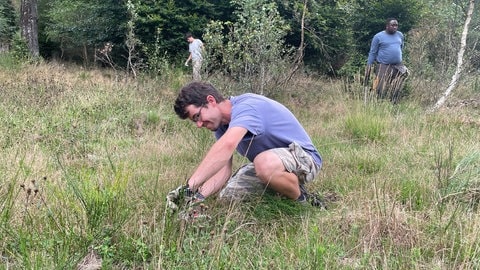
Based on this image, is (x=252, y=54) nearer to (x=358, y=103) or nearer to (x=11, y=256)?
(x=358, y=103)

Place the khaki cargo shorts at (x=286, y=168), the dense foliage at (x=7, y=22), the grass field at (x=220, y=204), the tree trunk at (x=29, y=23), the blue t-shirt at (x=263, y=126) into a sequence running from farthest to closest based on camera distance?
1. the dense foliage at (x=7, y=22)
2. the tree trunk at (x=29, y=23)
3. the khaki cargo shorts at (x=286, y=168)
4. the blue t-shirt at (x=263, y=126)
5. the grass field at (x=220, y=204)

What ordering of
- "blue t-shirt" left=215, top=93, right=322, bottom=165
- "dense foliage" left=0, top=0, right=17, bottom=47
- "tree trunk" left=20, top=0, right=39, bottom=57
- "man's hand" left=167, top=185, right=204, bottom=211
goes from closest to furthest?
"man's hand" left=167, top=185, right=204, bottom=211 < "blue t-shirt" left=215, top=93, right=322, bottom=165 < "tree trunk" left=20, top=0, right=39, bottom=57 < "dense foliage" left=0, top=0, right=17, bottom=47

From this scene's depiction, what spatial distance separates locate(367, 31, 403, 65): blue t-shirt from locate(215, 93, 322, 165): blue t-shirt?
4694 millimetres

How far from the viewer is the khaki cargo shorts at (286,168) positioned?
9.93 ft

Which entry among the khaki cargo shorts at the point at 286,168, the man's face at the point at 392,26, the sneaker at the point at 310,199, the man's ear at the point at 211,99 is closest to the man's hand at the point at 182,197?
the khaki cargo shorts at the point at 286,168

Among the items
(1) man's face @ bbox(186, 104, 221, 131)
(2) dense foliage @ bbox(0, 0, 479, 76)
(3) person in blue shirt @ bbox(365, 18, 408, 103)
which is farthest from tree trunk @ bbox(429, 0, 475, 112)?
(1) man's face @ bbox(186, 104, 221, 131)

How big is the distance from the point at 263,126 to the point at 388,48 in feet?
16.9

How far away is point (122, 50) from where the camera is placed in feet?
40.9

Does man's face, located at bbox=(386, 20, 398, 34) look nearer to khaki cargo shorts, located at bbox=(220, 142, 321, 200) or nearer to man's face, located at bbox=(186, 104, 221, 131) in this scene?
khaki cargo shorts, located at bbox=(220, 142, 321, 200)

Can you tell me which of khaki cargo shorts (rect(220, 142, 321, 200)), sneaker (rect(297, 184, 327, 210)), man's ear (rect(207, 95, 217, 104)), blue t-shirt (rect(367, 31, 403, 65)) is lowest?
sneaker (rect(297, 184, 327, 210))

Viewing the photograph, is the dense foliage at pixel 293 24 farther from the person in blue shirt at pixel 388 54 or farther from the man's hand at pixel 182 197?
the man's hand at pixel 182 197

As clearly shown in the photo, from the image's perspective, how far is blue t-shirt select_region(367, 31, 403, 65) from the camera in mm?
7375

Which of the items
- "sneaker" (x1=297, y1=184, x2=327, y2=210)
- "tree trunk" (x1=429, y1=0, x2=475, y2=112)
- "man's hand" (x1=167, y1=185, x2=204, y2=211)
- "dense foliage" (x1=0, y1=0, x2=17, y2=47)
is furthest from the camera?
"dense foliage" (x1=0, y1=0, x2=17, y2=47)

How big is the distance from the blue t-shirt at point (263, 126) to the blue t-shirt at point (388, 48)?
4694 millimetres
